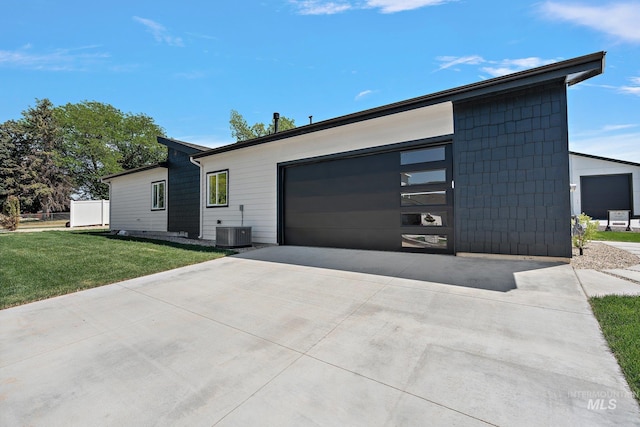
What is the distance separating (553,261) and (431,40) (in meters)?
5.49

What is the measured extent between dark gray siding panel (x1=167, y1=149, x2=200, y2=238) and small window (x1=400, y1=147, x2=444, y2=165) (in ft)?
27.9

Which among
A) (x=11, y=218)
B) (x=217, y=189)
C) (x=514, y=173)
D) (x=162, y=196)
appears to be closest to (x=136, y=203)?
(x=162, y=196)

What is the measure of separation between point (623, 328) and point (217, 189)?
10520 mm

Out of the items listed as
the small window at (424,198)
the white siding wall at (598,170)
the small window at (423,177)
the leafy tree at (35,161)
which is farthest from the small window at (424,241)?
the leafy tree at (35,161)

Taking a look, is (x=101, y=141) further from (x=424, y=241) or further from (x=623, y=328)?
(x=623, y=328)

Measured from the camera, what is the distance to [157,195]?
1312cm

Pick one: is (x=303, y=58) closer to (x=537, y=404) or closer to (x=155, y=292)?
(x=155, y=292)

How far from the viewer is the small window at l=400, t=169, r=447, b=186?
587 cm

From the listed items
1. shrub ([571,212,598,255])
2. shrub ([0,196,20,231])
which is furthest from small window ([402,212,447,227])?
shrub ([0,196,20,231])

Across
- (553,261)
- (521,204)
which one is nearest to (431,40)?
(521,204)

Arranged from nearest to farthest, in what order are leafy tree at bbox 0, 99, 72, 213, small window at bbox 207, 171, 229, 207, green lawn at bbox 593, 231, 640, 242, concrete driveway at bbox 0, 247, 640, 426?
concrete driveway at bbox 0, 247, 640, 426 → green lawn at bbox 593, 231, 640, 242 → small window at bbox 207, 171, 229, 207 → leafy tree at bbox 0, 99, 72, 213

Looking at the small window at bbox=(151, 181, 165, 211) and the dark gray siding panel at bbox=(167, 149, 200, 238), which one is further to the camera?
the small window at bbox=(151, 181, 165, 211)

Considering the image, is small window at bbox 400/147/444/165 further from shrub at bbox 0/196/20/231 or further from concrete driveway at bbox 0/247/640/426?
shrub at bbox 0/196/20/231

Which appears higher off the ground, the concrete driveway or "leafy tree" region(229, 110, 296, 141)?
"leafy tree" region(229, 110, 296, 141)
